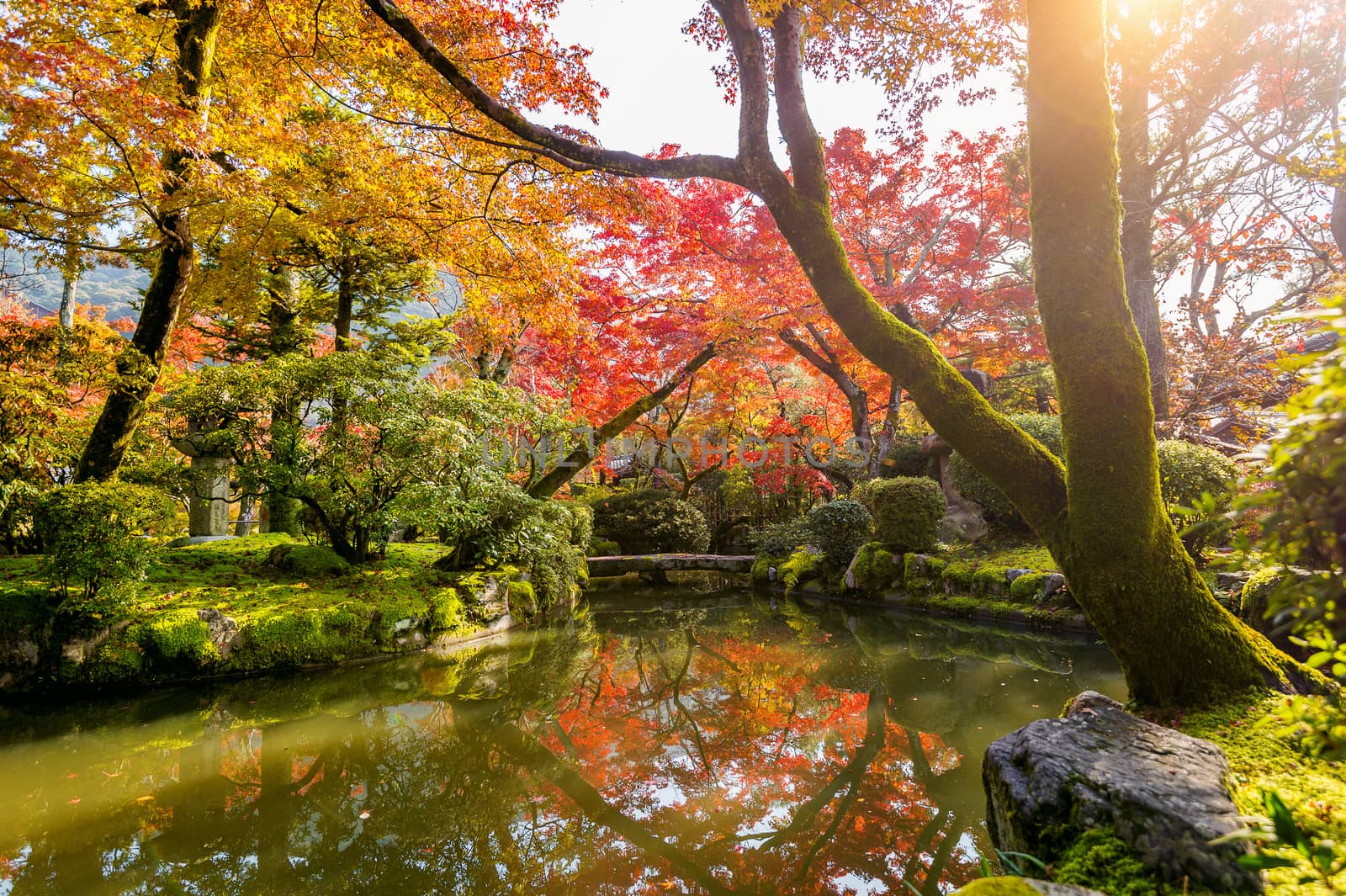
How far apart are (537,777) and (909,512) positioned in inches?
251

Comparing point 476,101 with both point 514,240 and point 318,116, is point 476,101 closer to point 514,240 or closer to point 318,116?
point 514,240

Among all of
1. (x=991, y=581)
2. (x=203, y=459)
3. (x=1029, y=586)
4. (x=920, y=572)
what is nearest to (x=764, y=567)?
(x=920, y=572)

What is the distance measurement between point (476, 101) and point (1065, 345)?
3.40m

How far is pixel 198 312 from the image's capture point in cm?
857

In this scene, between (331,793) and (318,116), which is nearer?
(331,793)

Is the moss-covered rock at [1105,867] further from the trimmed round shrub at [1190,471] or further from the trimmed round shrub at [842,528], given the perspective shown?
the trimmed round shrub at [842,528]

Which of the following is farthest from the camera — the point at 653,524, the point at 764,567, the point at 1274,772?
the point at 653,524

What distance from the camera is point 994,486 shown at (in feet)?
26.2

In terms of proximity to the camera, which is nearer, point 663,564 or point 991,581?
point 991,581

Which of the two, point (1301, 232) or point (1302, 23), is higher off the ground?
point (1302, 23)

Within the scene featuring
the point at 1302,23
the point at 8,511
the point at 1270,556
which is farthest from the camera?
the point at 1302,23

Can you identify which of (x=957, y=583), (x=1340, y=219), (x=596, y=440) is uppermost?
(x=1340, y=219)

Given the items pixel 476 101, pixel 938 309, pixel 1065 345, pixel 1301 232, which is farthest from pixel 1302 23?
pixel 476 101

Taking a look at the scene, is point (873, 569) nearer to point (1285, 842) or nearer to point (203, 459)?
point (1285, 842)
